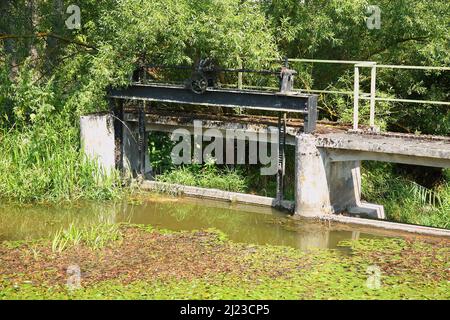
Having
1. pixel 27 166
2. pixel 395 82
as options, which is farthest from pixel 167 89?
pixel 395 82

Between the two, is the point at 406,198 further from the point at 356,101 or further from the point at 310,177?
the point at 310,177

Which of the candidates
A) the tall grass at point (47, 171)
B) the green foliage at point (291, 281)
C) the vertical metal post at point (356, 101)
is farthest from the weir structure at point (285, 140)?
the green foliage at point (291, 281)

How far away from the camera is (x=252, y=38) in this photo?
13266mm

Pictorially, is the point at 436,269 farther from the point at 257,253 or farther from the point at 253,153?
the point at 253,153

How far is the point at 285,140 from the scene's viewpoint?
1338cm

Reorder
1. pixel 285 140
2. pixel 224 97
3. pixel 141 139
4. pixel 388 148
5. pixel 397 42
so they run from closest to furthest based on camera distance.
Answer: pixel 388 148 < pixel 224 97 < pixel 285 140 < pixel 141 139 < pixel 397 42

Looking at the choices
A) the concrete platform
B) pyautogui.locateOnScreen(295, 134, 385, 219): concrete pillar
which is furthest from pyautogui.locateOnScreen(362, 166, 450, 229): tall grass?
pyautogui.locateOnScreen(295, 134, 385, 219): concrete pillar

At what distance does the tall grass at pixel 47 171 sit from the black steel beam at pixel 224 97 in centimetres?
156

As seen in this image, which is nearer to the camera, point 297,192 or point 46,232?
point 46,232

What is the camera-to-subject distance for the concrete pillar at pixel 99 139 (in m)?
14.0

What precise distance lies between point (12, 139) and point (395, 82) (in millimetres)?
Answer: 8066

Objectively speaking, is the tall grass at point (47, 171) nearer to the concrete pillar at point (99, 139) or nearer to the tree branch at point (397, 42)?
the concrete pillar at point (99, 139)

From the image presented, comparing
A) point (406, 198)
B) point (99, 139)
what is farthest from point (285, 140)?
point (99, 139)

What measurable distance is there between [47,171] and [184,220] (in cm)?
294
